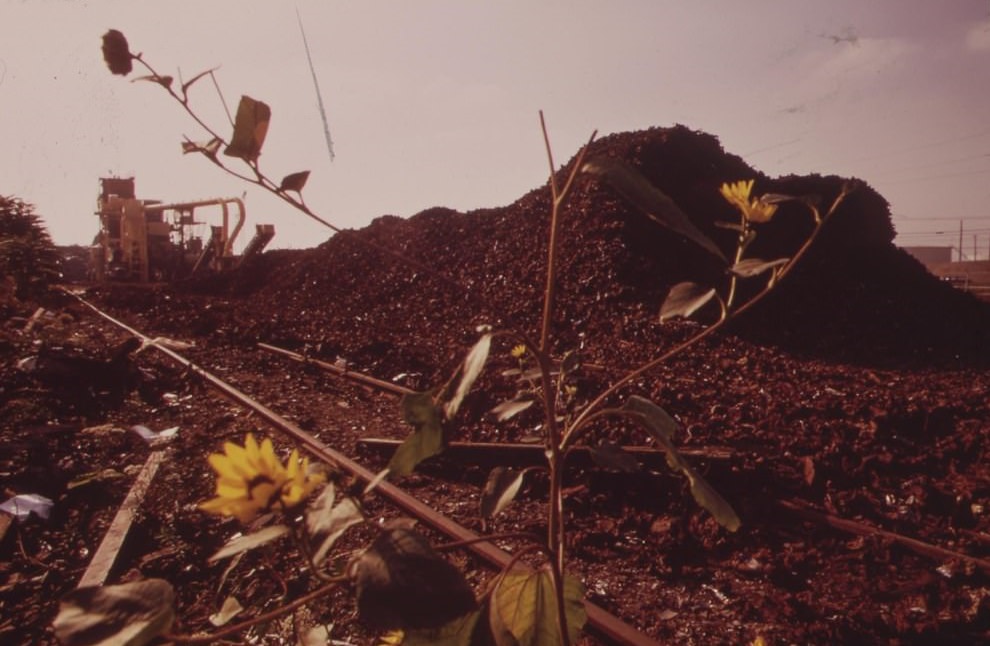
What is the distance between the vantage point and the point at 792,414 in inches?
179

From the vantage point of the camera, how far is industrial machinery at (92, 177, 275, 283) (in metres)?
19.7

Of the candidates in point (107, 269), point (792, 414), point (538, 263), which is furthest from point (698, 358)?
point (107, 269)

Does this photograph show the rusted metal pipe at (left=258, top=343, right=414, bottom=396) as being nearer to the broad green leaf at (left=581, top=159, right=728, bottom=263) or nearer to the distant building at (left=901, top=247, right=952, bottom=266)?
the broad green leaf at (left=581, top=159, right=728, bottom=263)

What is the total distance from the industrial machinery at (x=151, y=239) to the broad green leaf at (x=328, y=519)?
65.4 ft

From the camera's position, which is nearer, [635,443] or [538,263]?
[635,443]

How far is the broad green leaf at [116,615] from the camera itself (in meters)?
0.56

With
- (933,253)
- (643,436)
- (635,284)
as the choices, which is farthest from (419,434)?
(933,253)

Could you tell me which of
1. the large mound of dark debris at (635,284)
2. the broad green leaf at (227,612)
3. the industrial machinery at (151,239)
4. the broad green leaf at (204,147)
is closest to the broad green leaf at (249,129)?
the broad green leaf at (204,147)

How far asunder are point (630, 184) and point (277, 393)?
239 inches

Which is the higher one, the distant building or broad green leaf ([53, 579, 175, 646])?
the distant building

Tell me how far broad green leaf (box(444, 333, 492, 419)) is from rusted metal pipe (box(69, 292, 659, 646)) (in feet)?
0.43

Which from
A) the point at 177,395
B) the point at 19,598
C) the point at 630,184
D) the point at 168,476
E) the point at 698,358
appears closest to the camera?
the point at 630,184

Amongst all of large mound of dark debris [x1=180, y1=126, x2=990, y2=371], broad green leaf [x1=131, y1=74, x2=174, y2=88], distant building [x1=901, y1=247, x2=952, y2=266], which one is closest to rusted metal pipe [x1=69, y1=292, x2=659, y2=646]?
broad green leaf [x1=131, y1=74, x2=174, y2=88]

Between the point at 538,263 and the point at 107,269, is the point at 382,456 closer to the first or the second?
the point at 538,263
